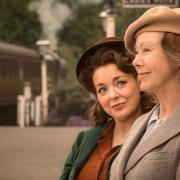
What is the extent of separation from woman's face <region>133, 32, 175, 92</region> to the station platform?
18.8 ft

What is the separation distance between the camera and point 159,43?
5.51ft

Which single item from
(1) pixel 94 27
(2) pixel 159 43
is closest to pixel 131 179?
(2) pixel 159 43

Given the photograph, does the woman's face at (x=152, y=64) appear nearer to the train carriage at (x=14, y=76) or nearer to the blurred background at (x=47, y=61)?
the blurred background at (x=47, y=61)

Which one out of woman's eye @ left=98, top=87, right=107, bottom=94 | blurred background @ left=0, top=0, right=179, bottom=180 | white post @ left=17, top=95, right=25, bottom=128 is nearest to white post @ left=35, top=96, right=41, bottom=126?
blurred background @ left=0, top=0, right=179, bottom=180

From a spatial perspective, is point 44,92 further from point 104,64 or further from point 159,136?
point 159,136

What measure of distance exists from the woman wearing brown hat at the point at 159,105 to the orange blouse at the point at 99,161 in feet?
1.33

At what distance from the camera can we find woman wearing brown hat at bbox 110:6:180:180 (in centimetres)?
157

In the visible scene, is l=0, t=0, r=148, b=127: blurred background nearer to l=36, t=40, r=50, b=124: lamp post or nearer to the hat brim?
l=36, t=40, r=50, b=124: lamp post

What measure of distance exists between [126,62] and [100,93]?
0.52 ft

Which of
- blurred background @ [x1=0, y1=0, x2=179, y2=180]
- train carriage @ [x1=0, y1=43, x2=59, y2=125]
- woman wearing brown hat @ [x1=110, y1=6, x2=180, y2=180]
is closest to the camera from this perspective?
woman wearing brown hat @ [x1=110, y1=6, x2=180, y2=180]

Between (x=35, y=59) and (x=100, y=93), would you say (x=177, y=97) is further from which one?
(x=35, y=59)

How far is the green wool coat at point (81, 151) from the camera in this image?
2.24 m

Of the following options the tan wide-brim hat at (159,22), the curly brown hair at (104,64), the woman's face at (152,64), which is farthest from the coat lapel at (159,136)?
the curly brown hair at (104,64)

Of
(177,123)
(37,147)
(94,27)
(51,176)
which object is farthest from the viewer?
→ (94,27)
